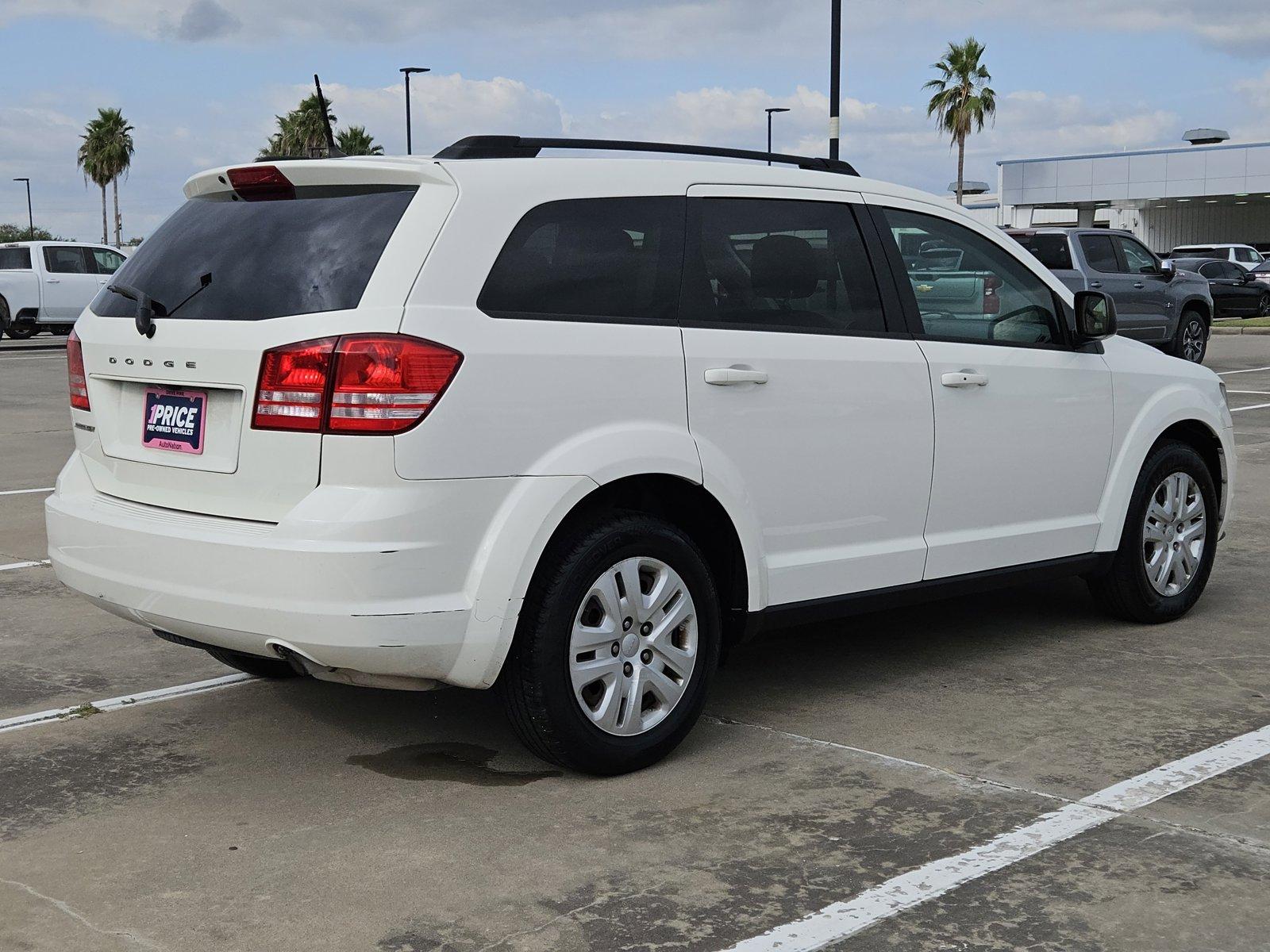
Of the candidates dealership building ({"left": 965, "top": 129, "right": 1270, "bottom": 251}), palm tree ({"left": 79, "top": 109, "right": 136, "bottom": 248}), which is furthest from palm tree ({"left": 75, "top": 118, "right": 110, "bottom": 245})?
dealership building ({"left": 965, "top": 129, "right": 1270, "bottom": 251})

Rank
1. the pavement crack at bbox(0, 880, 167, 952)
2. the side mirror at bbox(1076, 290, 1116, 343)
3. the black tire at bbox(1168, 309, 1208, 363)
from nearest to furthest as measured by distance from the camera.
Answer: the pavement crack at bbox(0, 880, 167, 952)
the side mirror at bbox(1076, 290, 1116, 343)
the black tire at bbox(1168, 309, 1208, 363)

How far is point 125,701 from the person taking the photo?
210 inches

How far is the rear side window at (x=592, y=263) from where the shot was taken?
4.29 meters

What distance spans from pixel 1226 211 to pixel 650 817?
68.1 metres

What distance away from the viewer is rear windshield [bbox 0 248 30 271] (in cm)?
2814

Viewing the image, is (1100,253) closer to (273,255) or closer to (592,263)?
(592,263)

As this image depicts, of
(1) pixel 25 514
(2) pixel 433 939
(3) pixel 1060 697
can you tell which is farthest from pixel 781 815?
(1) pixel 25 514

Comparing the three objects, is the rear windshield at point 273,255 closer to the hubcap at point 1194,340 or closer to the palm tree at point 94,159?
the hubcap at point 1194,340

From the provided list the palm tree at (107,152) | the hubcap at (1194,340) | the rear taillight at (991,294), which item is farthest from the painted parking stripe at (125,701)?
the palm tree at (107,152)

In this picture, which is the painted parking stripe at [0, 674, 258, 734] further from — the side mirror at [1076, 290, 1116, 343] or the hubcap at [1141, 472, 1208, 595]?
the hubcap at [1141, 472, 1208, 595]

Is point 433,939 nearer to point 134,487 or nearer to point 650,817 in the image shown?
point 650,817

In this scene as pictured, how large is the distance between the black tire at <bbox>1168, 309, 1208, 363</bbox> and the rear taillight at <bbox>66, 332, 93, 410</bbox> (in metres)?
17.3

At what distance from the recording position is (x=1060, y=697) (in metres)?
5.34

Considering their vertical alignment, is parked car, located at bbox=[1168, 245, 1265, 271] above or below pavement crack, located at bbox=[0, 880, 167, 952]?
above
